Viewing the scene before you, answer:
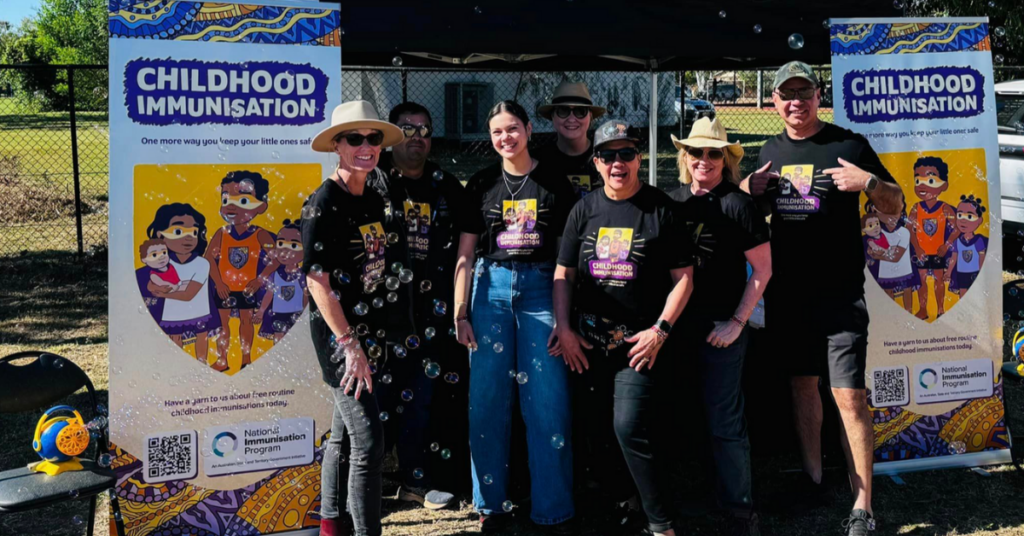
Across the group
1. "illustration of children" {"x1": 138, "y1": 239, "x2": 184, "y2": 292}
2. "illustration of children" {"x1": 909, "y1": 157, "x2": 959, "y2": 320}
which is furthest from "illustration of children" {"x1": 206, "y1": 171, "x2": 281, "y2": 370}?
"illustration of children" {"x1": 909, "y1": 157, "x2": 959, "y2": 320}

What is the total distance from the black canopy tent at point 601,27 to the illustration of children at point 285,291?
0.88 meters

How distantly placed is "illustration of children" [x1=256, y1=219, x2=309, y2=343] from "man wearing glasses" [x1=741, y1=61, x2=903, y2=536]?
203 cm

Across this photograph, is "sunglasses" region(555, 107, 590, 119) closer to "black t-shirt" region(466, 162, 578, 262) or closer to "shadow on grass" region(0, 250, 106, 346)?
"black t-shirt" region(466, 162, 578, 262)

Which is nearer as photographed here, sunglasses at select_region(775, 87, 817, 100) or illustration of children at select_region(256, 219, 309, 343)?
illustration of children at select_region(256, 219, 309, 343)

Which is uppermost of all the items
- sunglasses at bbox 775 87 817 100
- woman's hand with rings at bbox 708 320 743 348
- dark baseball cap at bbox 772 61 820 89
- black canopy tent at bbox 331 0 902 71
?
black canopy tent at bbox 331 0 902 71

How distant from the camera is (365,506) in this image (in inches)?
127

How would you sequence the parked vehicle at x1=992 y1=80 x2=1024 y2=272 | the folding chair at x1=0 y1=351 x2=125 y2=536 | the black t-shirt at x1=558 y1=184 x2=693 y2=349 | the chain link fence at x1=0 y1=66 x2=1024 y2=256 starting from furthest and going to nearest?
the chain link fence at x1=0 y1=66 x2=1024 y2=256, the parked vehicle at x1=992 y1=80 x2=1024 y2=272, the black t-shirt at x1=558 y1=184 x2=693 y2=349, the folding chair at x1=0 y1=351 x2=125 y2=536

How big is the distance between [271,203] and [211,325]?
22.1 inches

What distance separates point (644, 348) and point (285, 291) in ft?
4.98

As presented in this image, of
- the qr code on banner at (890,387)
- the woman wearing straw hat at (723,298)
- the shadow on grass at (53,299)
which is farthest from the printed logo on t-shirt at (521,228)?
the shadow on grass at (53,299)

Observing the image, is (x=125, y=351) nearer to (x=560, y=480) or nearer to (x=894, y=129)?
(x=560, y=480)

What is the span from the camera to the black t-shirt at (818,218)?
3666 mm

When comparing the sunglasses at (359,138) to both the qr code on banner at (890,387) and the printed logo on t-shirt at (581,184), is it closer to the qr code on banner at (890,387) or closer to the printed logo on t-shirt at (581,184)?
the printed logo on t-shirt at (581,184)

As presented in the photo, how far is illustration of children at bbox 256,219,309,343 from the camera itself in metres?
3.51
